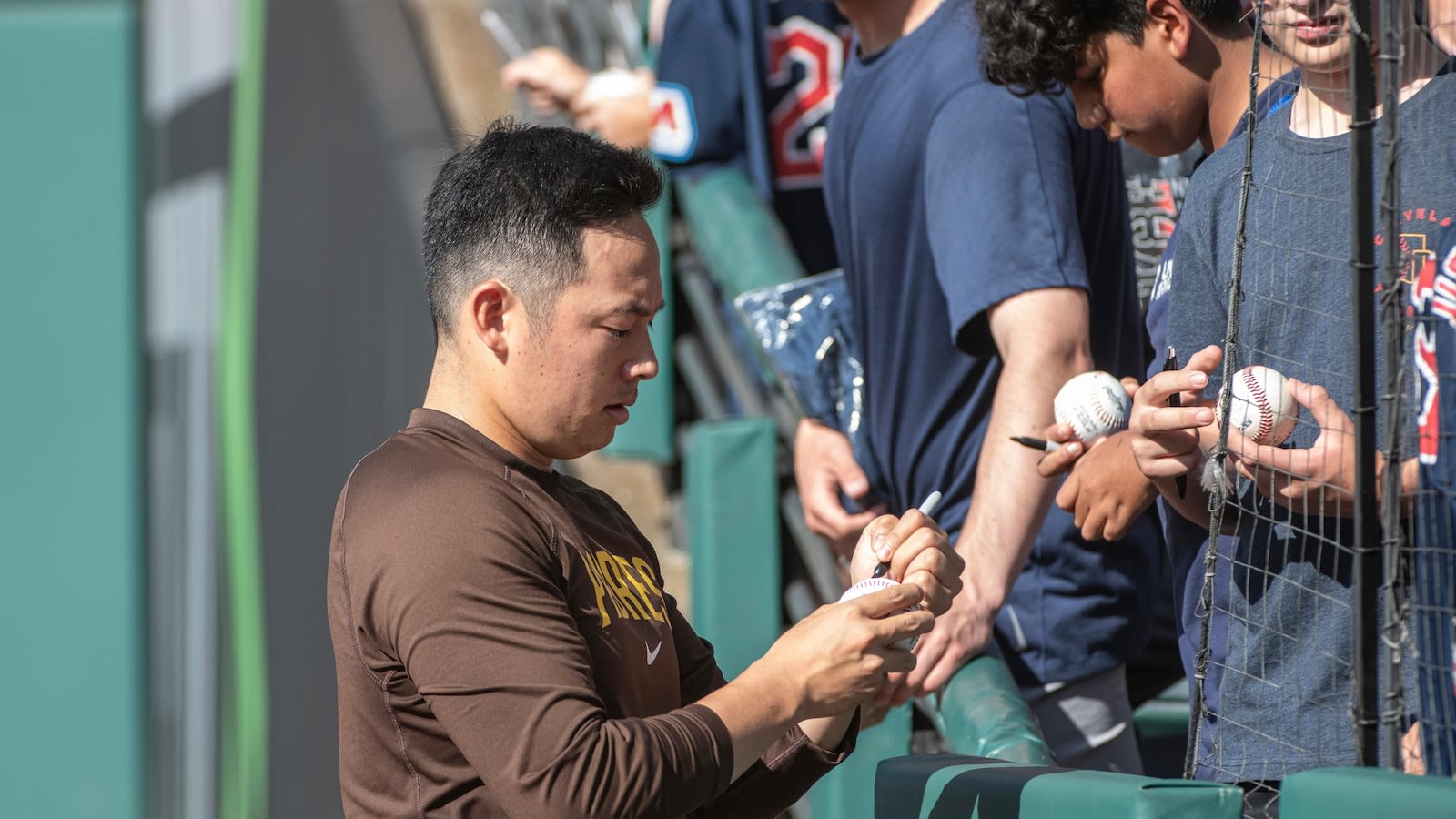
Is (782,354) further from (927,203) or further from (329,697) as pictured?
(329,697)

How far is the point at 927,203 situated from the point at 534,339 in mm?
1225

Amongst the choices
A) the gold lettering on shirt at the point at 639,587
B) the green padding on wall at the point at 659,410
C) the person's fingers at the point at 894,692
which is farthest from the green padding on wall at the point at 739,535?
the gold lettering on shirt at the point at 639,587

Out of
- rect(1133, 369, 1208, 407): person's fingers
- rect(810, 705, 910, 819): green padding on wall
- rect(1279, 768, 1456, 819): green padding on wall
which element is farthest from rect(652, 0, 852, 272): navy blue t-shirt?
rect(1279, 768, 1456, 819): green padding on wall

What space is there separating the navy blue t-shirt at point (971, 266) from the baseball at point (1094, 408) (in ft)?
1.27

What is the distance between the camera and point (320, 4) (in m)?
5.58

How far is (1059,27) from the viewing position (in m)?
2.18

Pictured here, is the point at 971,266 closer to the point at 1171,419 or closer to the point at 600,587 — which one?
the point at 1171,419

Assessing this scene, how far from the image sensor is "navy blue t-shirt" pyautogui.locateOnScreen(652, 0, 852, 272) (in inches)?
152

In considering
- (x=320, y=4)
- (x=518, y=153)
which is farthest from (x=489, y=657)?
(x=320, y=4)

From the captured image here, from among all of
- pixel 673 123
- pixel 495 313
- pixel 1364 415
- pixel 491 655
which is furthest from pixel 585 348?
pixel 673 123

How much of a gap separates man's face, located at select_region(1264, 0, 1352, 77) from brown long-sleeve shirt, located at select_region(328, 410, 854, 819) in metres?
1.01

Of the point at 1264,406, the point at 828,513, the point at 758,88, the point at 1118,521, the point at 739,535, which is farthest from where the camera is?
the point at 758,88

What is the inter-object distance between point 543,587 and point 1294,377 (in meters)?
0.94

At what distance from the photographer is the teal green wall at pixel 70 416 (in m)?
4.07
